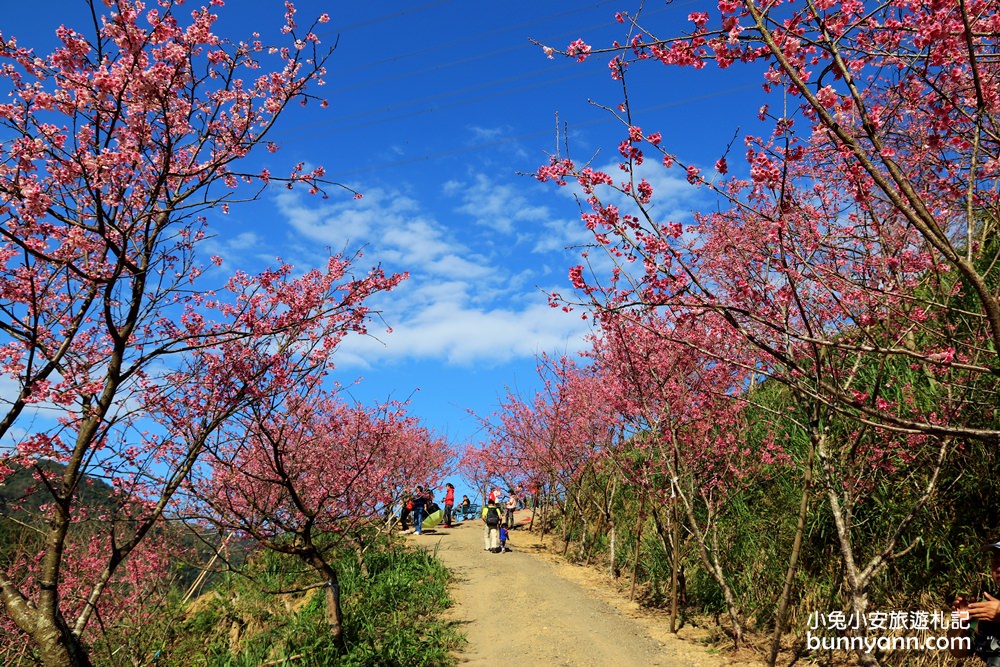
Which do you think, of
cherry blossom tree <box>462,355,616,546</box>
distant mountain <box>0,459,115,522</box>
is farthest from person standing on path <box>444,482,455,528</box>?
distant mountain <box>0,459,115,522</box>

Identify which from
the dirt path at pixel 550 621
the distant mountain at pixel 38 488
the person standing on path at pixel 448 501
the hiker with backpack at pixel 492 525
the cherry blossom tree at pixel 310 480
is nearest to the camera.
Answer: the distant mountain at pixel 38 488

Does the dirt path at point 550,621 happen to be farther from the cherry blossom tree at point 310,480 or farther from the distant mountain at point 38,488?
the distant mountain at point 38,488

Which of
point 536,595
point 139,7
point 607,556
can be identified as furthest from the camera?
point 607,556

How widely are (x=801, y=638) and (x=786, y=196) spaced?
6346 millimetres

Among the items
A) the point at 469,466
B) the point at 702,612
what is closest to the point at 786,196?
the point at 702,612

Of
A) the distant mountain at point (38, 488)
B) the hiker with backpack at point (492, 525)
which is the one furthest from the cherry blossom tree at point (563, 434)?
the distant mountain at point (38, 488)

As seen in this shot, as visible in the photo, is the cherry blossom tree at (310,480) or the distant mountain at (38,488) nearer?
the distant mountain at (38,488)

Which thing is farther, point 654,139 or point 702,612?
point 702,612

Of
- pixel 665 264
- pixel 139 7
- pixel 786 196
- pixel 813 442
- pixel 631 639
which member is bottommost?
pixel 631 639

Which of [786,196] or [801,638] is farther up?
[786,196]

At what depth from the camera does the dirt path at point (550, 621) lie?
8969 mm

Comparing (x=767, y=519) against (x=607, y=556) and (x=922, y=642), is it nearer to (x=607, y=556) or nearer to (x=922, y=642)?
(x=922, y=642)

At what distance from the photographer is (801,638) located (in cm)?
801

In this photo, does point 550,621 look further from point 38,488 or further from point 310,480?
point 38,488
